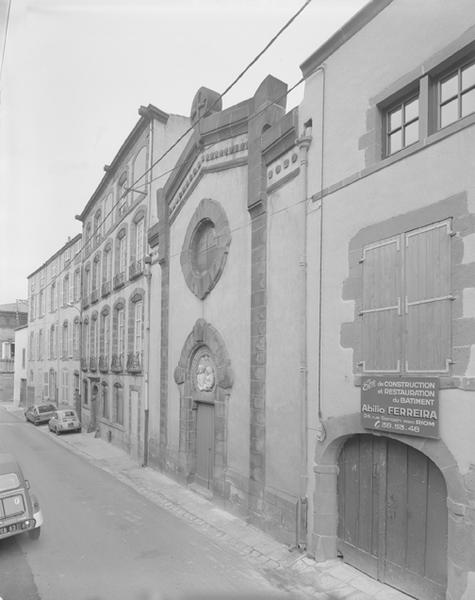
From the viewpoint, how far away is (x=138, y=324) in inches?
793

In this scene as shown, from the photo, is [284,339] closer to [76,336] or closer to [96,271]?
[96,271]

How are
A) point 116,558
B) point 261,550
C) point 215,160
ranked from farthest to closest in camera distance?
point 215,160 → point 261,550 → point 116,558

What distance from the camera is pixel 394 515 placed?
7.25m

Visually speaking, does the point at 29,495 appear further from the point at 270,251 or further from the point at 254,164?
the point at 254,164

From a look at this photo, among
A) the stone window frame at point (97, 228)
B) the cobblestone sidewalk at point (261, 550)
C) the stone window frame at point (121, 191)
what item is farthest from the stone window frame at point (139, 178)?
the cobblestone sidewalk at point (261, 550)

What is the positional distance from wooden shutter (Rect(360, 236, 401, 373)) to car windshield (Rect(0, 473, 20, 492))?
6.92m

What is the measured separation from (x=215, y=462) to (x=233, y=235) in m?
5.89

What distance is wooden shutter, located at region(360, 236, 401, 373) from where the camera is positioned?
23.5 feet

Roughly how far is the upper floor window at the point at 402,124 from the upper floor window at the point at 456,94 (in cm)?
46

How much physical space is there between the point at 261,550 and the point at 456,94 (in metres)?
8.57

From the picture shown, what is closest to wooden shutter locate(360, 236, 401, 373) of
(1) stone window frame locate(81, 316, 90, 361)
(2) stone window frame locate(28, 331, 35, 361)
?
(1) stone window frame locate(81, 316, 90, 361)

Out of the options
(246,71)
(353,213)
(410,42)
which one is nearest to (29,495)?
(353,213)

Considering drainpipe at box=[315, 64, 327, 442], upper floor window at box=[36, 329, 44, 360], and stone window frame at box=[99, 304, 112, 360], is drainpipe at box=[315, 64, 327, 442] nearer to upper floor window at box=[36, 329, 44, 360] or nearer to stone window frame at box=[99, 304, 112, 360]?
stone window frame at box=[99, 304, 112, 360]

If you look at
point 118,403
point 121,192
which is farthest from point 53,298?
point 118,403
